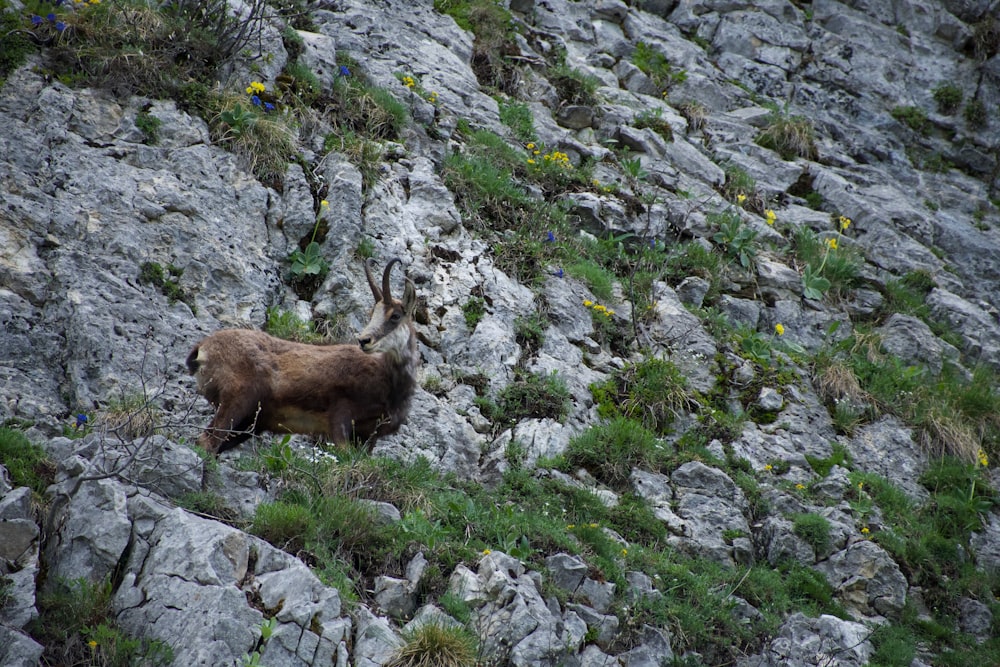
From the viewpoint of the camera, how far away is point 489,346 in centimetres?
Answer: 862

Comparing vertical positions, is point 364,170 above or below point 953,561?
above

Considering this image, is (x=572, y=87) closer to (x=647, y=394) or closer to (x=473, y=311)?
(x=473, y=311)

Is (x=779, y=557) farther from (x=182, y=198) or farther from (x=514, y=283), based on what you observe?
(x=182, y=198)

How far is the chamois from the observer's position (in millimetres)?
6652

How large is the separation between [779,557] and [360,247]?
17.2ft

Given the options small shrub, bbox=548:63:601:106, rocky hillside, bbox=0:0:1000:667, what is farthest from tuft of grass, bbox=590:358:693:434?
small shrub, bbox=548:63:601:106

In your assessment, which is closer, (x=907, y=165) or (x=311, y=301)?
(x=311, y=301)

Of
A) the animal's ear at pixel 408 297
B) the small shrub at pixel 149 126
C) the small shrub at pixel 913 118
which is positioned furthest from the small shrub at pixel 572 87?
the small shrub at pixel 149 126

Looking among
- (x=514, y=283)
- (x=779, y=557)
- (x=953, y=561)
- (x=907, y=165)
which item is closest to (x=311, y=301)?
(x=514, y=283)

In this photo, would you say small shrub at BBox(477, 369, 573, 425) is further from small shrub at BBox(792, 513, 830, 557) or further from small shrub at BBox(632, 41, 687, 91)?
small shrub at BBox(632, 41, 687, 91)

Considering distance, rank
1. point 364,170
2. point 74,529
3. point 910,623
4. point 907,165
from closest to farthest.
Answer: point 74,529 < point 910,623 < point 364,170 < point 907,165

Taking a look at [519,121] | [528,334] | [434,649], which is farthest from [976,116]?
[434,649]

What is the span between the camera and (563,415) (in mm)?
8320

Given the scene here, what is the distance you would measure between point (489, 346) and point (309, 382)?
2.24m
